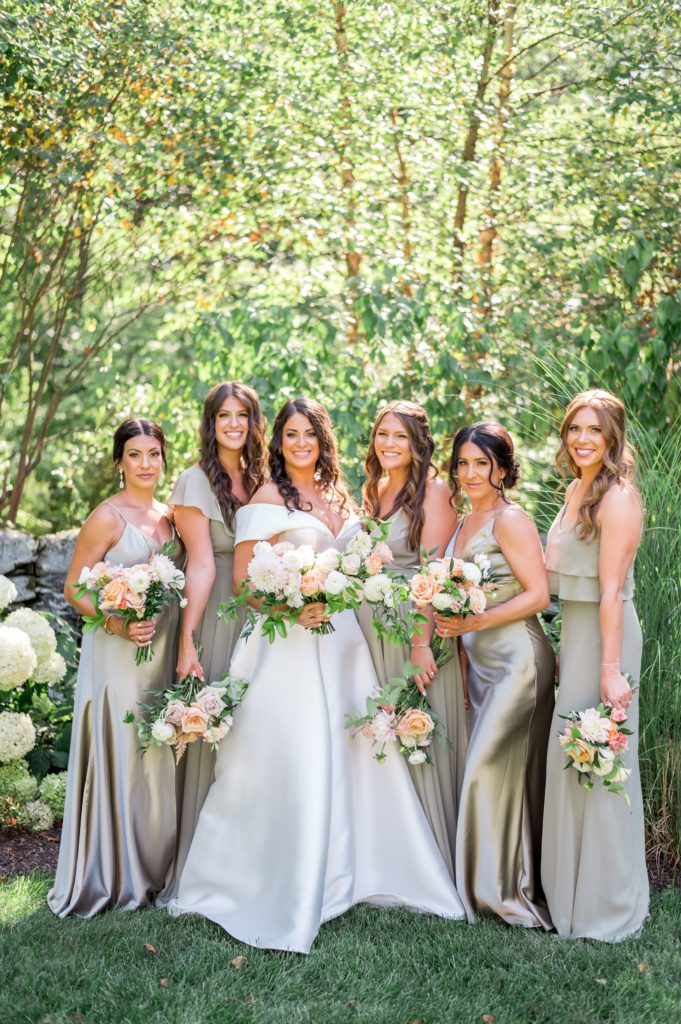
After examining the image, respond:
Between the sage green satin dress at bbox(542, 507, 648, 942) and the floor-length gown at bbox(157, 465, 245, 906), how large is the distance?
1.55 meters

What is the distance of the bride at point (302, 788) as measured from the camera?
14.6 feet

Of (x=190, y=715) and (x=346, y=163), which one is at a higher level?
(x=346, y=163)

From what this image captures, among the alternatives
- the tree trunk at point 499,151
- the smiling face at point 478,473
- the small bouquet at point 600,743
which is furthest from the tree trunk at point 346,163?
the small bouquet at point 600,743

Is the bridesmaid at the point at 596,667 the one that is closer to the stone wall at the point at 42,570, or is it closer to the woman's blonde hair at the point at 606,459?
the woman's blonde hair at the point at 606,459

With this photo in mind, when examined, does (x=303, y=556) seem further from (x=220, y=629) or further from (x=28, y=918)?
(x=28, y=918)

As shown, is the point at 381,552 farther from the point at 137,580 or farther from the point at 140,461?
the point at 140,461

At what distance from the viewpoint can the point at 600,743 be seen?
414cm

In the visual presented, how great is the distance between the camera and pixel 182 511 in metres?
4.88

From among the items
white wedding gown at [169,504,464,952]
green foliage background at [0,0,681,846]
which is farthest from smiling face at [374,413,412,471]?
green foliage background at [0,0,681,846]

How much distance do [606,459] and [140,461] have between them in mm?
2106

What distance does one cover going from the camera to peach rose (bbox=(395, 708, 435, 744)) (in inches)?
178

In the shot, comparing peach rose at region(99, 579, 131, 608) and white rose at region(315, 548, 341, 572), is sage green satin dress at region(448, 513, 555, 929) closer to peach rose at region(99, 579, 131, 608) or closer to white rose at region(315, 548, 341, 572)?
white rose at region(315, 548, 341, 572)

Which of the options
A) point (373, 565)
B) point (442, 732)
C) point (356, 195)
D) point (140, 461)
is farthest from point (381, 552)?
point (356, 195)

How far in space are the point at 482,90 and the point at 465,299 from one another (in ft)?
9.21
